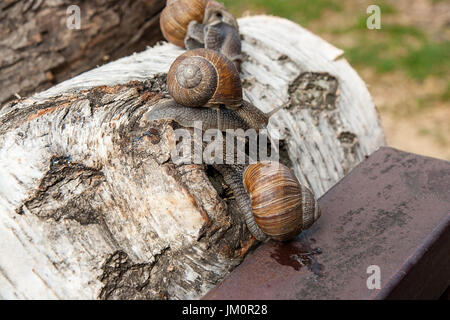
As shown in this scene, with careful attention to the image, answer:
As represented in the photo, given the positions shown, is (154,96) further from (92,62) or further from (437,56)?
(437,56)

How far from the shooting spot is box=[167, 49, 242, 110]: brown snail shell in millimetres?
2738

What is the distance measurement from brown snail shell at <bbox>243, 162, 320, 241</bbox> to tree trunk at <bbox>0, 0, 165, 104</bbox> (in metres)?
2.68

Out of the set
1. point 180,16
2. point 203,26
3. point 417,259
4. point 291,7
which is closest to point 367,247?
point 417,259

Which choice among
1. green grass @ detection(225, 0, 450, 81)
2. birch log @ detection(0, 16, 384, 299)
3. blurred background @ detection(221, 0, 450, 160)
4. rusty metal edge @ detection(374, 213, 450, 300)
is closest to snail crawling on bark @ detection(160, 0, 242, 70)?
birch log @ detection(0, 16, 384, 299)

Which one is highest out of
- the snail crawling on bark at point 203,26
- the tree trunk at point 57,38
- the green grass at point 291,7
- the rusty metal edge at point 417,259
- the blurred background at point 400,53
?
the tree trunk at point 57,38

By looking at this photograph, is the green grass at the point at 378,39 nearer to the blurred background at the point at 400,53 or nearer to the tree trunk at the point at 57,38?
the blurred background at the point at 400,53

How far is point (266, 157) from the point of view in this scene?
3023 mm

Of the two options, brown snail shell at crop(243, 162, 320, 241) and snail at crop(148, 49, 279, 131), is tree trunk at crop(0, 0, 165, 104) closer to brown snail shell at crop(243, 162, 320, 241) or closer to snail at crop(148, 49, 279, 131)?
snail at crop(148, 49, 279, 131)

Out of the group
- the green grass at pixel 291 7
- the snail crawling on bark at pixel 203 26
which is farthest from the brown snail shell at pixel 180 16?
the green grass at pixel 291 7

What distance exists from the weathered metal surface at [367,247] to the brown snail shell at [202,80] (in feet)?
2.84

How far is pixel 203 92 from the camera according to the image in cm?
280

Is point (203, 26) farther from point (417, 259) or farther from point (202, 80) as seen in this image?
point (417, 259)

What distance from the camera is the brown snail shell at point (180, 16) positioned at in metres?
3.70

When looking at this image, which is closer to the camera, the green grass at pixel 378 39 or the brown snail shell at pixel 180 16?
the brown snail shell at pixel 180 16
